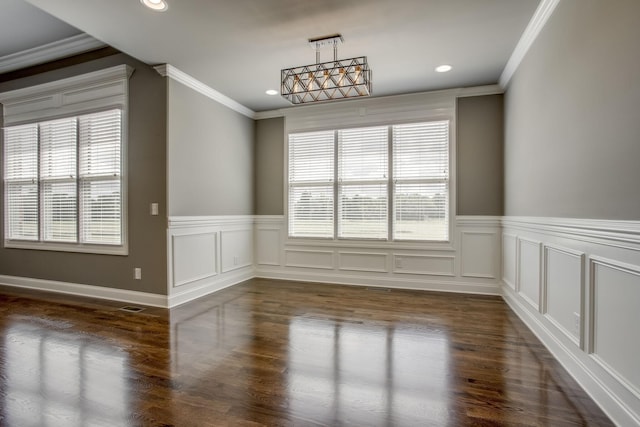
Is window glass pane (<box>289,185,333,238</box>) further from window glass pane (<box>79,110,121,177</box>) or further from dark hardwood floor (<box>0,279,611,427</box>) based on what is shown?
window glass pane (<box>79,110,121,177</box>)

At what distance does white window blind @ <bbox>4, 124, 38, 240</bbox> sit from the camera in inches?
172

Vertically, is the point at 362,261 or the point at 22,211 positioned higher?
the point at 22,211

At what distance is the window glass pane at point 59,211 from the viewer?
411 cm

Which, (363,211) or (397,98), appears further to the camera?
(363,211)

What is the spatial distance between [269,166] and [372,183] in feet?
5.80

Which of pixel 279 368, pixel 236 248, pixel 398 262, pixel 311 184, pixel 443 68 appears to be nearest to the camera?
pixel 279 368

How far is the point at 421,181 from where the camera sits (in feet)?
14.7

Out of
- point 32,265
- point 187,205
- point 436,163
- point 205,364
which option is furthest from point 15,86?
point 436,163

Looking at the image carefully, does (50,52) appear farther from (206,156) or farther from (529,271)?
(529,271)

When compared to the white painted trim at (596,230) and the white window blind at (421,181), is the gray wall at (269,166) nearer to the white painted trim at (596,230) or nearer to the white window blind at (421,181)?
the white window blind at (421,181)

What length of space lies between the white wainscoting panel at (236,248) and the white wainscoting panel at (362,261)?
5.04ft

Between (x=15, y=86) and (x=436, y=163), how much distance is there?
240 inches

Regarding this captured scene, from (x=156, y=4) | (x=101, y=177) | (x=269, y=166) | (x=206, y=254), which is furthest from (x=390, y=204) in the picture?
(x=101, y=177)

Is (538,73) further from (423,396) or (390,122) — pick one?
(423,396)
